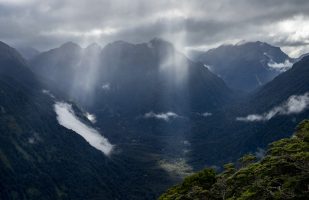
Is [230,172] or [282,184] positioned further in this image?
[230,172]

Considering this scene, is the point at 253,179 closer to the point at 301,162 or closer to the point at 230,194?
the point at 230,194

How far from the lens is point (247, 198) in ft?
324

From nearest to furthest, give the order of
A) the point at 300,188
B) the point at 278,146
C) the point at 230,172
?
the point at 300,188 → the point at 278,146 → the point at 230,172

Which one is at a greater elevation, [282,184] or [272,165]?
[272,165]

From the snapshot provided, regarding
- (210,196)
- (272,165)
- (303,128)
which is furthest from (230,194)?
(303,128)

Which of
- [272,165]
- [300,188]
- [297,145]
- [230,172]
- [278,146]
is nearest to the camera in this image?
[300,188]

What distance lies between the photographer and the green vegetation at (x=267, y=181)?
308 feet

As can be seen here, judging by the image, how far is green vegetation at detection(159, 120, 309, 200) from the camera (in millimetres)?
93875

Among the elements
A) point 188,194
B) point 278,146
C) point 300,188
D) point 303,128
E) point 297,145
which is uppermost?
point 303,128

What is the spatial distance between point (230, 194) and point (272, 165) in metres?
14.6

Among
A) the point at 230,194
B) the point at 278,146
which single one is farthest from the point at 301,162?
the point at 278,146

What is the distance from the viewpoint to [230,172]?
138m

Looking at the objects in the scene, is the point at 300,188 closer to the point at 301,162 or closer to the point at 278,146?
the point at 301,162

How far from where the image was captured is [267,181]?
Result: 335ft
